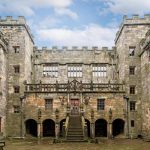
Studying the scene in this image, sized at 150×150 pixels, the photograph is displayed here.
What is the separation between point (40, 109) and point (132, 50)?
12.5 m

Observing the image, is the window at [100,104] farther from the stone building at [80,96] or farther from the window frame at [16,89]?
the window frame at [16,89]

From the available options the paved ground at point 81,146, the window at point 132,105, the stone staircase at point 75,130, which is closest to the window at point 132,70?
the window at point 132,105

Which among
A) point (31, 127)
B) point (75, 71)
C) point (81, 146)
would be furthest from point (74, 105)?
point (81, 146)

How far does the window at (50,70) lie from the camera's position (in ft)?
145

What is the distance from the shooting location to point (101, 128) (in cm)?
4162

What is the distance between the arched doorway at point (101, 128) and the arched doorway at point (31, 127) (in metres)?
7.43

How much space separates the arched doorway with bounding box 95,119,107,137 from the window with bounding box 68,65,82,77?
6.74 m

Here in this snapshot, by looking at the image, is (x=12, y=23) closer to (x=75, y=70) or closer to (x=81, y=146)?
(x=75, y=70)

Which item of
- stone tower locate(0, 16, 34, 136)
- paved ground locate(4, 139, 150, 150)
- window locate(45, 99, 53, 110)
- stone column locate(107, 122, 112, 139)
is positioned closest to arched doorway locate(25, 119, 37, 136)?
stone tower locate(0, 16, 34, 136)

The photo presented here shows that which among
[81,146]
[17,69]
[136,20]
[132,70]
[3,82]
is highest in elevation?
[136,20]

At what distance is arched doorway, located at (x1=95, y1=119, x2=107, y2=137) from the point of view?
41281mm

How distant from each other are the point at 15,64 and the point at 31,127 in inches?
312

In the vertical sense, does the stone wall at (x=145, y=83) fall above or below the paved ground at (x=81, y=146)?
above

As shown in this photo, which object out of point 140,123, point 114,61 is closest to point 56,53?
point 114,61
